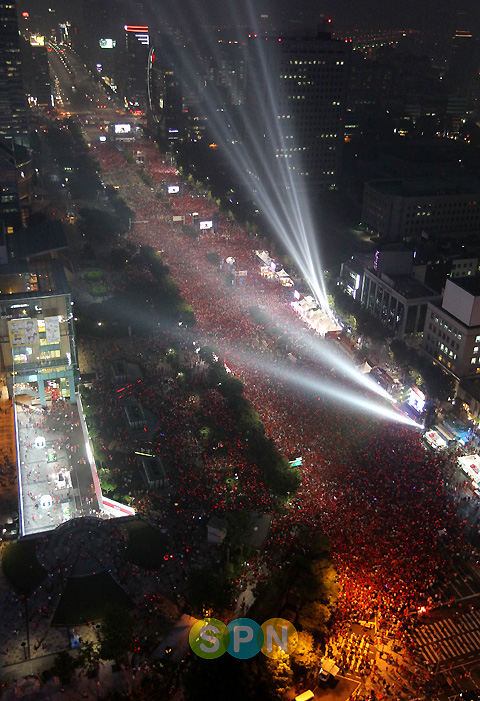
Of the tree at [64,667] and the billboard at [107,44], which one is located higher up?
the billboard at [107,44]

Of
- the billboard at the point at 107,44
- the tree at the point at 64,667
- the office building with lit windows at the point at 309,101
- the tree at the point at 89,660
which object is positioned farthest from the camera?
the billboard at the point at 107,44

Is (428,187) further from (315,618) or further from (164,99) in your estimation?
(164,99)

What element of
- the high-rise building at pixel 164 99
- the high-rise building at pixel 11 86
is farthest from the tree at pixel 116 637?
the high-rise building at pixel 164 99

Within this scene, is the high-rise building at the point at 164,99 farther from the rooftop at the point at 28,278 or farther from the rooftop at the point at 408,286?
the rooftop at the point at 28,278

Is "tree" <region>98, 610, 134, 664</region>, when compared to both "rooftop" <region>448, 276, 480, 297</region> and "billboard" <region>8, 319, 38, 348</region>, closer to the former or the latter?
"billboard" <region>8, 319, 38, 348</region>

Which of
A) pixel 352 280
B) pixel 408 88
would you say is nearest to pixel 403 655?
pixel 352 280

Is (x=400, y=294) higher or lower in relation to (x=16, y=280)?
lower

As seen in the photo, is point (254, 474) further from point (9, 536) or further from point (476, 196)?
point (476, 196)
